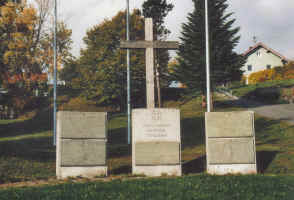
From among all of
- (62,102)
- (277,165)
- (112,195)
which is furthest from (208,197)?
(62,102)

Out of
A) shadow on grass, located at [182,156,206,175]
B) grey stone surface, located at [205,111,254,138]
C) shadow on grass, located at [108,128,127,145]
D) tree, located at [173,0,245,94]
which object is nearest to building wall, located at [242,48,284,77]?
tree, located at [173,0,245,94]

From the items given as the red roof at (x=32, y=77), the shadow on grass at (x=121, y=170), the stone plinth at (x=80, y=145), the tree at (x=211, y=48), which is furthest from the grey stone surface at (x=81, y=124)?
the red roof at (x=32, y=77)

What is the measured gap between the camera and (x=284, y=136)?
77.4ft

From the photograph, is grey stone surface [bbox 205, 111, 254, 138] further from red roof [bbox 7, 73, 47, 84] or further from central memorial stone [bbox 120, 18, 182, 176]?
red roof [bbox 7, 73, 47, 84]

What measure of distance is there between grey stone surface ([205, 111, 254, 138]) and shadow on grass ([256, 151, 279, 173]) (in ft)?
4.98

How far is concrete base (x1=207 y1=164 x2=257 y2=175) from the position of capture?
457 inches

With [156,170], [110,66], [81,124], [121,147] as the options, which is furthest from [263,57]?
[81,124]

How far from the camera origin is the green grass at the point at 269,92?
4447 centimetres

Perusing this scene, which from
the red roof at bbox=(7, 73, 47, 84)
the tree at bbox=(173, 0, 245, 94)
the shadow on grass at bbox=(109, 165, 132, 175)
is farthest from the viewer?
the red roof at bbox=(7, 73, 47, 84)

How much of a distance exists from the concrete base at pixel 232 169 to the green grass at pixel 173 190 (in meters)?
1.84

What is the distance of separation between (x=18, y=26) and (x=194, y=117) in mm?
19127

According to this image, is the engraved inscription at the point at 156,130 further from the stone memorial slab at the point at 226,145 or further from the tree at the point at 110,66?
the tree at the point at 110,66

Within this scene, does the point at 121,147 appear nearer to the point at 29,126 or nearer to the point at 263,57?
the point at 29,126

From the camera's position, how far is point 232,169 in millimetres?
11625
